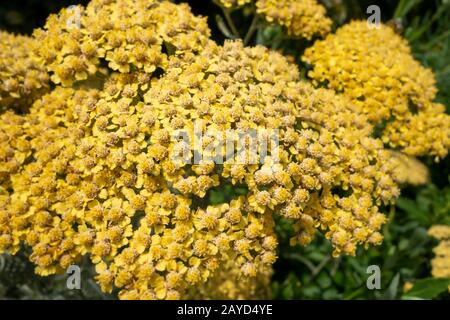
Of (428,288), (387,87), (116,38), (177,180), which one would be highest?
(116,38)

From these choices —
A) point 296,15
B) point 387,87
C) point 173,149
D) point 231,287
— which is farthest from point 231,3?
point 231,287

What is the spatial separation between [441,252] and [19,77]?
218 centimetres

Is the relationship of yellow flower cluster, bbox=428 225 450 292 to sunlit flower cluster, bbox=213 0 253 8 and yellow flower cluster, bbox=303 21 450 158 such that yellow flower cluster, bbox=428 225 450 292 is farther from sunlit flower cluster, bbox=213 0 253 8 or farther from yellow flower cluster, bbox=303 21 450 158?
sunlit flower cluster, bbox=213 0 253 8

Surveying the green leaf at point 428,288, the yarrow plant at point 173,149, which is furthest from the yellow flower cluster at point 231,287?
the green leaf at point 428,288

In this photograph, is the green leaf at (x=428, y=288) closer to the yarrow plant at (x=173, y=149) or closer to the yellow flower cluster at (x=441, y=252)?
the yellow flower cluster at (x=441, y=252)

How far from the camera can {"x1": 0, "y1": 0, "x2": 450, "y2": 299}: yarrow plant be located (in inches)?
70.7

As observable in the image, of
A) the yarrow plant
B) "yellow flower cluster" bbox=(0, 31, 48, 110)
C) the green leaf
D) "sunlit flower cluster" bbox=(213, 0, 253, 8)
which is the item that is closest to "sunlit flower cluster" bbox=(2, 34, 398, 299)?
the yarrow plant

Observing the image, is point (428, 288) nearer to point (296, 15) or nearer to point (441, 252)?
point (441, 252)

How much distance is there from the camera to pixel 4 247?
6.30 feet

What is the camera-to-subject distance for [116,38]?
2021mm

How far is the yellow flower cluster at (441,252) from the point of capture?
2574 mm

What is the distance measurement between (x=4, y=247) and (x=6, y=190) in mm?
252

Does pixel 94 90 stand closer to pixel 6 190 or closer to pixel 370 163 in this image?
pixel 6 190

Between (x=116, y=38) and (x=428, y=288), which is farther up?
(x=116, y=38)
